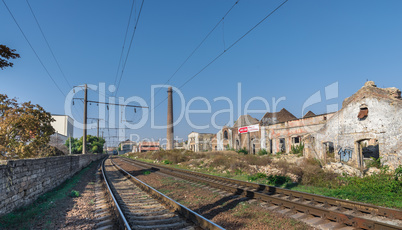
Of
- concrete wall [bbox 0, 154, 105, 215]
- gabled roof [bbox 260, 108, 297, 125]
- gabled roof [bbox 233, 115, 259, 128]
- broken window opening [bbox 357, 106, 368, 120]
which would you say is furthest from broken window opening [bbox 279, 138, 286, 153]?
concrete wall [bbox 0, 154, 105, 215]

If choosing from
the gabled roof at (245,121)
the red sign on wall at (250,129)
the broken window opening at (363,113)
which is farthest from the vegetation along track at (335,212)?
the gabled roof at (245,121)

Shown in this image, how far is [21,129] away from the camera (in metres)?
14.6

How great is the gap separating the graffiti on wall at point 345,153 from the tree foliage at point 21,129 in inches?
778

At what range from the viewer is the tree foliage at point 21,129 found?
45.7ft

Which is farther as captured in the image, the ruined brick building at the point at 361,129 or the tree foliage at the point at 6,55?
the ruined brick building at the point at 361,129

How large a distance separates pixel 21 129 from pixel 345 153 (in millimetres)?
20829

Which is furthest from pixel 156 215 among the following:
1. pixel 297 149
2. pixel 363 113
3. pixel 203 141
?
pixel 203 141

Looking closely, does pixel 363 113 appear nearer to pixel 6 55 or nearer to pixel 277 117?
pixel 6 55

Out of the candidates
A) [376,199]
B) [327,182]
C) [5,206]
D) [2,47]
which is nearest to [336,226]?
[376,199]

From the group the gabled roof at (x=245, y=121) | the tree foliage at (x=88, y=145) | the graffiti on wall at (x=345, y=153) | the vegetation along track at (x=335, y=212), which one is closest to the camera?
the vegetation along track at (x=335, y=212)

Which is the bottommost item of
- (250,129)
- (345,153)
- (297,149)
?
(297,149)

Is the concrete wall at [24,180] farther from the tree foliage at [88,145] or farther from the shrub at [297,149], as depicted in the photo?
the tree foliage at [88,145]

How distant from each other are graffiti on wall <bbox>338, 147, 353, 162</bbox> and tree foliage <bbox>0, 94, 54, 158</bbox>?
19771 mm

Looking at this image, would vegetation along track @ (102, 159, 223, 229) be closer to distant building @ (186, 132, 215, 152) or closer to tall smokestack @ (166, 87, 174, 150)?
tall smokestack @ (166, 87, 174, 150)
